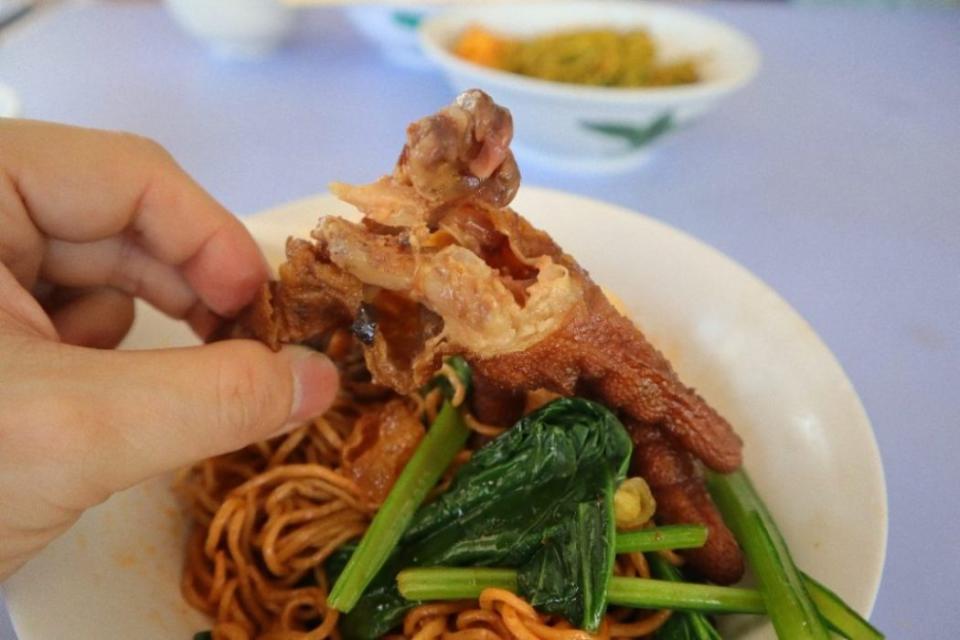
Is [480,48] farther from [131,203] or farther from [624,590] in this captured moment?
[624,590]

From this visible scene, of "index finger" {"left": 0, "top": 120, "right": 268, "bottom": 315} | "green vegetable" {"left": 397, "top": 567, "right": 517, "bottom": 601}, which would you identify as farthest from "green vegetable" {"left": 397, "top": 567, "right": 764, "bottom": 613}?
"index finger" {"left": 0, "top": 120, "right": 268, "bottom": 315}

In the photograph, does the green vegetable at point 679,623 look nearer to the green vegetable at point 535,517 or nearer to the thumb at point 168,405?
the green vegetable at point 535,517

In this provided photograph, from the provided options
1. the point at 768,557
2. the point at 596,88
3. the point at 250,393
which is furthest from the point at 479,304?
the point at 596,88

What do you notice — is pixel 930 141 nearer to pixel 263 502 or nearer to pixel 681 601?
pixel 681 601

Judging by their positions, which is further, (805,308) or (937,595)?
(805,308)

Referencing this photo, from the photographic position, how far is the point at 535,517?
1.42 m

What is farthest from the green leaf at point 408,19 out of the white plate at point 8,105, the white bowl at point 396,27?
the white plate at point 8,105

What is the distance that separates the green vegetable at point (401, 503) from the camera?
1.40m

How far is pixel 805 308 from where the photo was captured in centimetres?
234

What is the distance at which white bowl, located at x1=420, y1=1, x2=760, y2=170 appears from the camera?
2529 millimetres

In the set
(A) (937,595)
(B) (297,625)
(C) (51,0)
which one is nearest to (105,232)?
(B) (297,625)

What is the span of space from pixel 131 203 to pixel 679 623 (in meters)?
1.44

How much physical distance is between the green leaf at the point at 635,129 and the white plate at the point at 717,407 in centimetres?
78

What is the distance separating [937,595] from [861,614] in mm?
508
